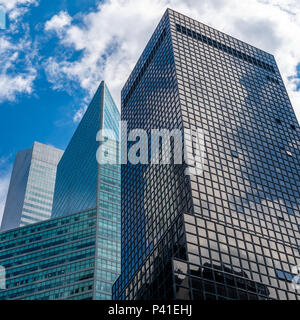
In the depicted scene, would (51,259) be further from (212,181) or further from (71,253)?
(212,181)

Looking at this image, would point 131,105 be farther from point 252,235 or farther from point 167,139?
point 252,235

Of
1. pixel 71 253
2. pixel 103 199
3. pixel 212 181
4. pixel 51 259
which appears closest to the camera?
pixel 212 181

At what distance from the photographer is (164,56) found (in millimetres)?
123000

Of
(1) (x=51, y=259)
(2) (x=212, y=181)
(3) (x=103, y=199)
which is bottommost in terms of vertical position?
(2) (x=212, y=181)

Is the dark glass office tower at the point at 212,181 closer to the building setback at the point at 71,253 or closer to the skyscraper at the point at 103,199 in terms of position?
the skyscraper at the point at 103,199

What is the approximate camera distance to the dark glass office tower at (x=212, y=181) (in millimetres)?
69062

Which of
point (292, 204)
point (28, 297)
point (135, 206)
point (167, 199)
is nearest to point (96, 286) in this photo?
point (28, 297)

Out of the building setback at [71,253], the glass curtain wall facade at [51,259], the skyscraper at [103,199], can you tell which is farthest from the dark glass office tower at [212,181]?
the glass curtain wall facade at [51,259]

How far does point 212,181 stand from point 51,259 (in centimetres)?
7783

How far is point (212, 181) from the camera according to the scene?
86.1m

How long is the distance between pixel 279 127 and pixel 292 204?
28541mm

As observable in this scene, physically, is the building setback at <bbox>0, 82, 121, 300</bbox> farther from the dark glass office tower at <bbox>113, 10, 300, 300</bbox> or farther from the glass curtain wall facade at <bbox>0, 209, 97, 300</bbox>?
the dark glass office tower at <bbox>113, 10, 300, 300</bbox>

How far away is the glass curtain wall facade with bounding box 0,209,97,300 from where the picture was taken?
13325 centimetres

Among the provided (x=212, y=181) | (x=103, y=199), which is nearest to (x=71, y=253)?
(x=103, y=199)
